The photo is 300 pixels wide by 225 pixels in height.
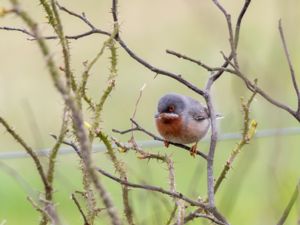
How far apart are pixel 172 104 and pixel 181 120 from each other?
0.17 m

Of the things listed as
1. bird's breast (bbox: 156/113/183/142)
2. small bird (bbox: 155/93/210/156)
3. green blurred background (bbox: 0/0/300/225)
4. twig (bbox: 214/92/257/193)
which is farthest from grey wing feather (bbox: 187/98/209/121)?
twig (bbox: 214/92/257/193)

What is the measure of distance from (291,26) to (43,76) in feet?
45.3

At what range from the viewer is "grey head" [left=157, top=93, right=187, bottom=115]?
18.2 feet

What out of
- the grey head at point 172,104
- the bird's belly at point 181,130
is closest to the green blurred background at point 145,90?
the bird's belly at point 181,130

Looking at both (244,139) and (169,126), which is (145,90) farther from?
(244,139)

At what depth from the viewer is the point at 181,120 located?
5.46 metres

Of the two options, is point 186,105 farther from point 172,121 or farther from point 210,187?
point 210,187

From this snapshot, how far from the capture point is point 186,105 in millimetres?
5648

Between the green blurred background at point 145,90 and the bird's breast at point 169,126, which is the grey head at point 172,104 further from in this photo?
the green blurred background at point 145,90

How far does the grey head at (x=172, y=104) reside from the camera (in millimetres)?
5559

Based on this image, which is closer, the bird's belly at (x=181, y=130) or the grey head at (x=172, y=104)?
the bird's belly at (x=181, y=130)

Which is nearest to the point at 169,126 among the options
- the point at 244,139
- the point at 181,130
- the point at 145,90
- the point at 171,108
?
the point at 181,130

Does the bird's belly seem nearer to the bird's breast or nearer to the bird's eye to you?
the bird's breast

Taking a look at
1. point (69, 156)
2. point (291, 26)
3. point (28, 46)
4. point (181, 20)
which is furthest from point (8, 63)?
point (291, 26)
